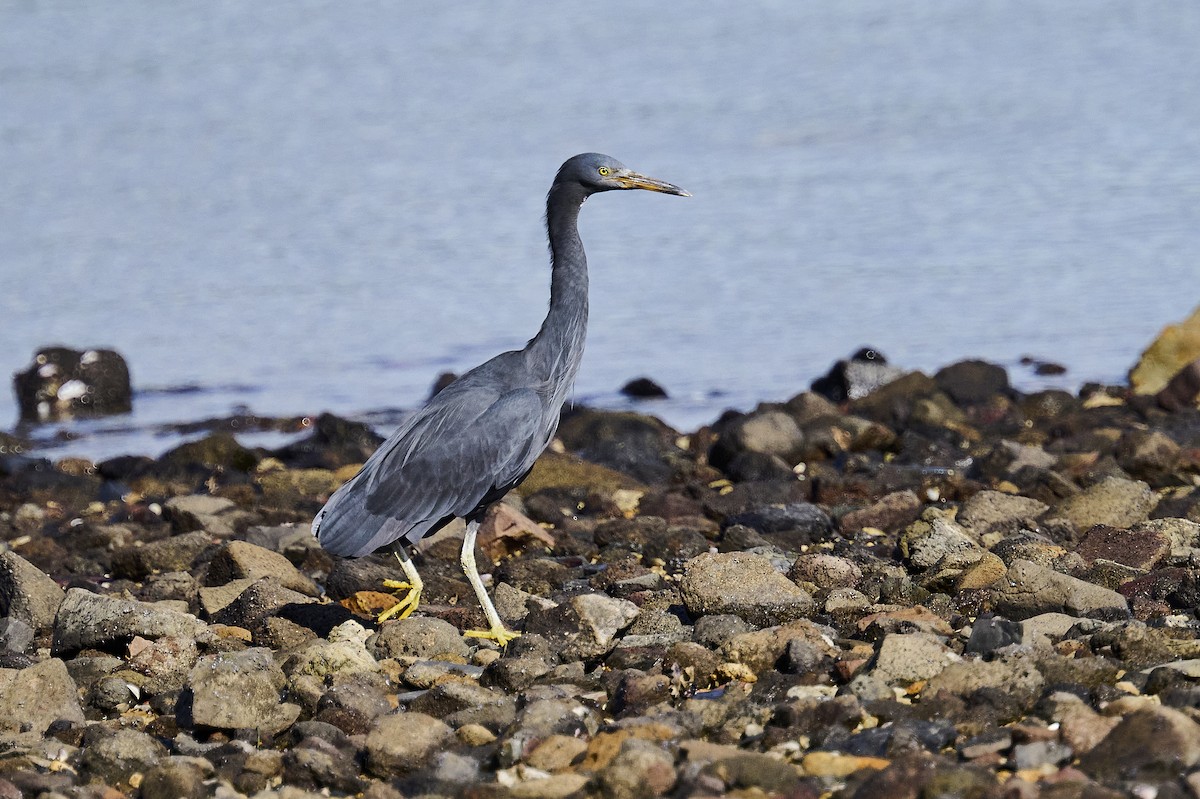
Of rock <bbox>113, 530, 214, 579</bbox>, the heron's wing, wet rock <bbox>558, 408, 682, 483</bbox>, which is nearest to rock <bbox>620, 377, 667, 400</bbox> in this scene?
wet rock <bbox>558, 408, 682, 483</bbox>

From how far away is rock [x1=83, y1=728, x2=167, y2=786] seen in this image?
18.5 ft

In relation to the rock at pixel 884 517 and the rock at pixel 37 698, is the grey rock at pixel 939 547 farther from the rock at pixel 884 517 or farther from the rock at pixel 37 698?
the rock at pixel 37 698

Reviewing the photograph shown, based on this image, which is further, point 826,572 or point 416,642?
point 826,572

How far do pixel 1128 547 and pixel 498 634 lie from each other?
2.90m

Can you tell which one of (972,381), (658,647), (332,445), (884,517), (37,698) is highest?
(37,698)

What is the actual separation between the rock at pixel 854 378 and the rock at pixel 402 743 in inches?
387

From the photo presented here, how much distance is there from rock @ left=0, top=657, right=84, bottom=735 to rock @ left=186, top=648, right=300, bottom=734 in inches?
17.8

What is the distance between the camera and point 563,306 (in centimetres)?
811

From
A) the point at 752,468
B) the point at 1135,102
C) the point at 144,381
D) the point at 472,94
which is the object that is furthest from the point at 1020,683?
the point at 472,94

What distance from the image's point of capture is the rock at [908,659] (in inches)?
228

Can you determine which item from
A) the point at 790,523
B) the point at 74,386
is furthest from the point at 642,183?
the point at 74,386

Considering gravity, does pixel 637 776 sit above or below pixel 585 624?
above

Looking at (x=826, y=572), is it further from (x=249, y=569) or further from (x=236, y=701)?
(x=249, y=569)

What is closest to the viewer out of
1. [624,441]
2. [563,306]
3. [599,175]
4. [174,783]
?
[174,783]
